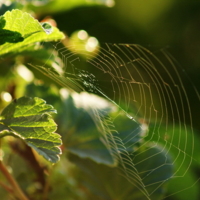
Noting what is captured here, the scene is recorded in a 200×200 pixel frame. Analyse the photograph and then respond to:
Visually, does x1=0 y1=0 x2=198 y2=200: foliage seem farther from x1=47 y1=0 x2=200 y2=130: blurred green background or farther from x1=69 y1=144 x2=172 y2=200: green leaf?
x1=47 y1=0 x2=200 y2=130: blurred green background

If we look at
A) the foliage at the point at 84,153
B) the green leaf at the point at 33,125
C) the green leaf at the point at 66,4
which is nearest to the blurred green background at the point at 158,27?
the green leaf at the point at 66,4

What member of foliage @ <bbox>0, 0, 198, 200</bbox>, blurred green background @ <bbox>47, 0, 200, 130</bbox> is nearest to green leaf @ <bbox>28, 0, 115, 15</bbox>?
foliage @ <bbox>0, 0, 198, 200</bbox>

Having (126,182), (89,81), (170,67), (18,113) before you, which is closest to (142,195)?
(126,182)

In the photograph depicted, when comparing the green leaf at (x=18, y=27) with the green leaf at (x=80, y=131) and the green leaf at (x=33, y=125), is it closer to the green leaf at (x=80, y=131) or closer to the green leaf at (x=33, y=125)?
the green leaf at (x=33, y=125)

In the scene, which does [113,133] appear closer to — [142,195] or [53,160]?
[142,195]

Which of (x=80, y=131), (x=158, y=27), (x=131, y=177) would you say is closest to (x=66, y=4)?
(x=80, y=131)
